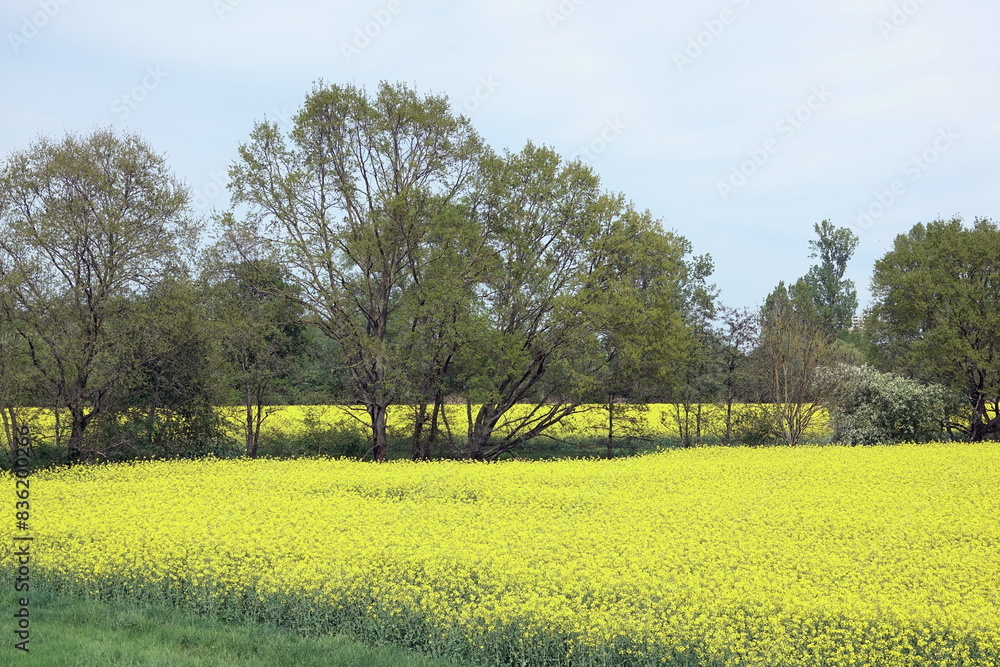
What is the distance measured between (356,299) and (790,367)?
18.5 m

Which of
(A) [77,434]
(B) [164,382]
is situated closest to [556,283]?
(B) [164,382]

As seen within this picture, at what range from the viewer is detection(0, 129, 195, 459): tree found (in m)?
24.1

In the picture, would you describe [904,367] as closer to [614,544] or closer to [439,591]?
[614,544]

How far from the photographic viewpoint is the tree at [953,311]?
35469 mm

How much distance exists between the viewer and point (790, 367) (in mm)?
35031

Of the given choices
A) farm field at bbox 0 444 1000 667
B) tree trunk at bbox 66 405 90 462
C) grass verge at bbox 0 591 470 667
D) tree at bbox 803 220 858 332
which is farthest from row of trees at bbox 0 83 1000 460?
tree at bbox 803 220 858 332

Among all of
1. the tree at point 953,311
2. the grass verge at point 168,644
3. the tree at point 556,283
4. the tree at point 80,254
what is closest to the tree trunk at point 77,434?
the tree at point 80,254

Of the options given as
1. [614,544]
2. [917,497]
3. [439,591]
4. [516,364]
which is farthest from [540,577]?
[516,364]

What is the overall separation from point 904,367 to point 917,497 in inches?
895

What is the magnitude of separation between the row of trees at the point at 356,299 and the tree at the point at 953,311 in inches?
12.1

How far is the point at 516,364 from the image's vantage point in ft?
96.8

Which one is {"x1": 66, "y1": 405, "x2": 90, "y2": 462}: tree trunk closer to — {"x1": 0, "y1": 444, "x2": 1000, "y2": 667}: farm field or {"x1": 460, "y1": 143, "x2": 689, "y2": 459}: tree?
{"x1": 0, "y1": 444, "x2": 1000, "y2": 667}: farm field

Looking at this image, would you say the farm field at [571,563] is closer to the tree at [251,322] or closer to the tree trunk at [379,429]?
the tree at [251,322]

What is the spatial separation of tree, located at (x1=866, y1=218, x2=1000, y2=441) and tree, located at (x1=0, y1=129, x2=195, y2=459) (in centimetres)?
3085
